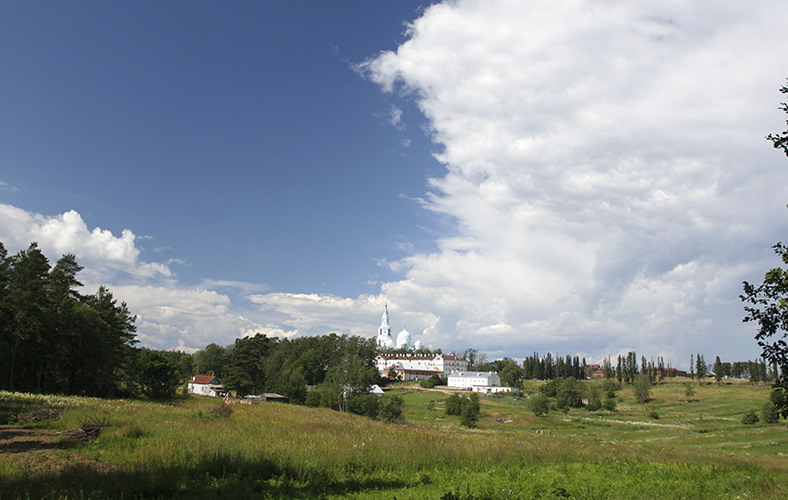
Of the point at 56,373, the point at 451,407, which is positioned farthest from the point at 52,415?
the point at 451,407

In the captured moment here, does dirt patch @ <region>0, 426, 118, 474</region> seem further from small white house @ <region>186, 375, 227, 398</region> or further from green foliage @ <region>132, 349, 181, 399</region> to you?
small white house @ <region>186, 375, 227, 398</region>

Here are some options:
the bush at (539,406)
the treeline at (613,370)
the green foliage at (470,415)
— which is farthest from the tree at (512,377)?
the green foliage at (470,415)

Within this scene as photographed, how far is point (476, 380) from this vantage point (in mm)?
161375

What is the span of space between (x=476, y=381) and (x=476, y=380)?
13.2 inches

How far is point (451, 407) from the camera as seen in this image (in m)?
84.8

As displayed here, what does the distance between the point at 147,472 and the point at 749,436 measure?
59.1 m

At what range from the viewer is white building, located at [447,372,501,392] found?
523 ft

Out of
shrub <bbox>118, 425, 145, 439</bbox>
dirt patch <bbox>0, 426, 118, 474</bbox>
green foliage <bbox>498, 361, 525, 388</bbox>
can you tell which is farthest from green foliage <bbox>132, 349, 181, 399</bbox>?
green foliage <bbox>498, 361, 525, 388</bbox>

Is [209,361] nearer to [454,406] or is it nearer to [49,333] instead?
[454,406]

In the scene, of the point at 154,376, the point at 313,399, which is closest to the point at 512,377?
the point at 313,399

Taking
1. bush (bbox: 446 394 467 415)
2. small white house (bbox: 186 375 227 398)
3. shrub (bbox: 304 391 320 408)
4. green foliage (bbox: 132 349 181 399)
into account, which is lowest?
small white house (bbox: 186 375 227 398)

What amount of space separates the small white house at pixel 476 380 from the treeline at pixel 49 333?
122054 mm

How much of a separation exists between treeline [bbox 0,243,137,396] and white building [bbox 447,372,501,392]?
12185 centimetres

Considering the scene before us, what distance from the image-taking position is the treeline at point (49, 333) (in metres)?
45.1
